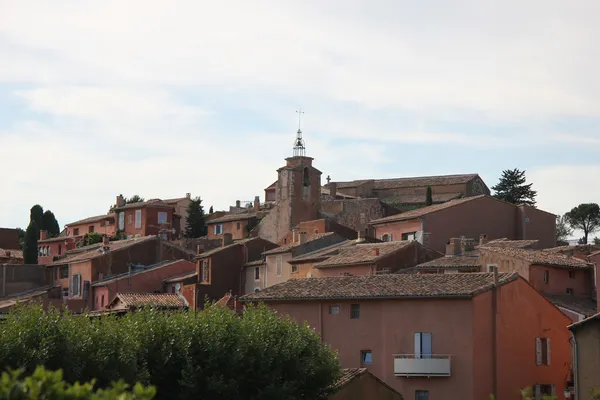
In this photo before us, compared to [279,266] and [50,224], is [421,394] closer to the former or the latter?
[279,266]

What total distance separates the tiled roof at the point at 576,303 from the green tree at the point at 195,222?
5285cm

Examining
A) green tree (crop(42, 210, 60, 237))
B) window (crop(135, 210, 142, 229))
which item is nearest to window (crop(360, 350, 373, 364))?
window (crop(135, 210, 142, 229))

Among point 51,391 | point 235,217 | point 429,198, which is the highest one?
point 429,198

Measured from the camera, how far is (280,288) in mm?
51344

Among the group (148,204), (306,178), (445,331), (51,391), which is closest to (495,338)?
(445,331)

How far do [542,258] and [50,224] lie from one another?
212 ft

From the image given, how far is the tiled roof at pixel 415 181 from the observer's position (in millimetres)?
103188

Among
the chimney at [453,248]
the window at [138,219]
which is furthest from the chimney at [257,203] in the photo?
the chimney at [453,248]

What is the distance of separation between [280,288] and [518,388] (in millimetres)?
11059

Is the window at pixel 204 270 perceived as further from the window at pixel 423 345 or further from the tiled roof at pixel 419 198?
the tiled roof at pixel 419 198

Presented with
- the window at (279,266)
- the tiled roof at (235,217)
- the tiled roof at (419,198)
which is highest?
the tiled roof at (419,198)

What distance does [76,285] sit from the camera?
254 ft

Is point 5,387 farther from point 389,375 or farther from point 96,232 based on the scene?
point 96,232

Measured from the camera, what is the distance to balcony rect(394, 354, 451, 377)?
45.6 metres
